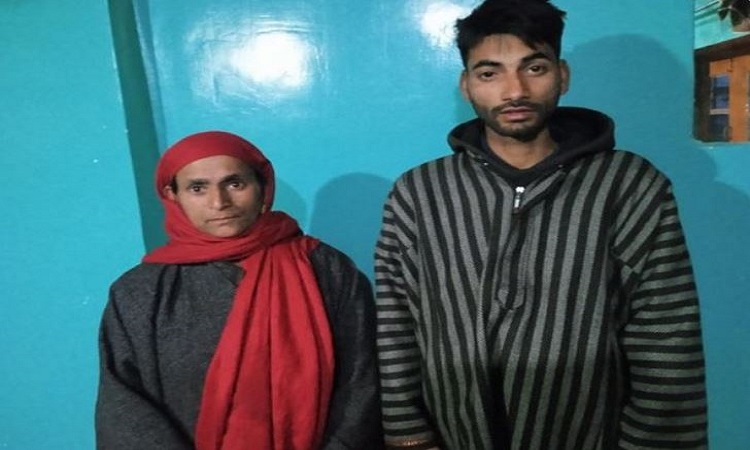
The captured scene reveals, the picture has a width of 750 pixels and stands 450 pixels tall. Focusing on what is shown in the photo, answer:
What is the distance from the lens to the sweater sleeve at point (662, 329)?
957mm

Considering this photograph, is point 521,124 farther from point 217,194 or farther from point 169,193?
point 169,193

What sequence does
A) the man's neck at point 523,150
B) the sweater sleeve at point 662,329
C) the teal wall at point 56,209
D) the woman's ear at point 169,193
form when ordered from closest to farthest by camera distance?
1. the sweater sleeve at point 662,329
2. the man's neck at point 523,150
3. the woman's ear at point 169,193
4. the teal wall at point 56,209

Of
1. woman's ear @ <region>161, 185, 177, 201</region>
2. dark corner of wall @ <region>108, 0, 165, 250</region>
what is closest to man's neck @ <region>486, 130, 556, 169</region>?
woman's ear @ <region>161, 185, 177, 201</region>

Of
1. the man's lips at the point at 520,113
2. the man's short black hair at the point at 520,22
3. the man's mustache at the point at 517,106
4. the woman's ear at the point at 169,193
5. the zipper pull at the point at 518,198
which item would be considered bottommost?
the zipper pull at the point at 518,198

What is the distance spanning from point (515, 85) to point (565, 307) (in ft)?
1.39

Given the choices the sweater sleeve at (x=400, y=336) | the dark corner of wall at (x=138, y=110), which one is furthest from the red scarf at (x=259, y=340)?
the dark corner of wall at (x=138, y=110)

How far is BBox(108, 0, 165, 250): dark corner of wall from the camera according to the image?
4.91 feet

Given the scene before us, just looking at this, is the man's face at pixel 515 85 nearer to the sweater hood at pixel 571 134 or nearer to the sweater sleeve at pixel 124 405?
the sweater hood at pixel 571 134

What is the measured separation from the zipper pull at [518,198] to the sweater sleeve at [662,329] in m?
0.19

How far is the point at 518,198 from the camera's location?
103cm

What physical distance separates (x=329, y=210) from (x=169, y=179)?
1.78 feet

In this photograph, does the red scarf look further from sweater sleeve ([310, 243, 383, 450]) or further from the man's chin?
the man's chin

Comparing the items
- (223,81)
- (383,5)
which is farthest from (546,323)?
(223,81)

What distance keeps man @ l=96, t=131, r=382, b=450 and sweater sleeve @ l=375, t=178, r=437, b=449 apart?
0.08 meters
